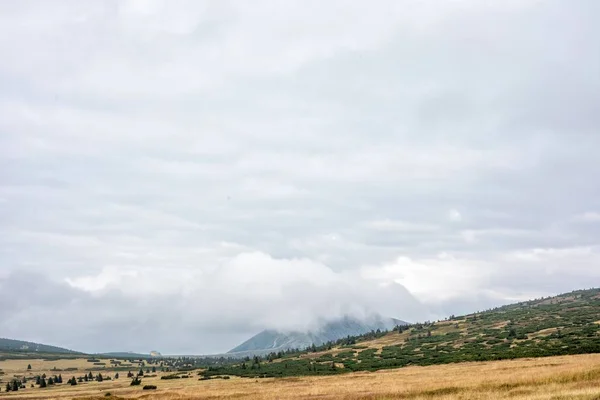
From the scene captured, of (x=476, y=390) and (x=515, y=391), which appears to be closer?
(x=515, y=391)

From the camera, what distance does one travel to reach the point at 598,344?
218 feet

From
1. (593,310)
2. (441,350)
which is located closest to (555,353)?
(441,350)

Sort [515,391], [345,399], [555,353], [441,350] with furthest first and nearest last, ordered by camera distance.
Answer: [441,350] < [555,353] < [345,399] < [515,391]

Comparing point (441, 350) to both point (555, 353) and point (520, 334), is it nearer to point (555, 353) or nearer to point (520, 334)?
point (520, 334)

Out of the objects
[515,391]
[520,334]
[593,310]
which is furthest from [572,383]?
[593,310]

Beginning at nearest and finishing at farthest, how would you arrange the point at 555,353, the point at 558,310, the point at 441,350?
the point at 555,353, the point at 441,350, the point at 558,310

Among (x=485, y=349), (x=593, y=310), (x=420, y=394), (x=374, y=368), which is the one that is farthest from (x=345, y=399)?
(x=593, y=310)

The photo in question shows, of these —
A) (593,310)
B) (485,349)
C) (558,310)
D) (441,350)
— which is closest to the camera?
(485,349)

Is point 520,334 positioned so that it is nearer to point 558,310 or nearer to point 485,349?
point 485,349

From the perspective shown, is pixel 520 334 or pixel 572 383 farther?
pixel 520 334

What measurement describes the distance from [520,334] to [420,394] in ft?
253

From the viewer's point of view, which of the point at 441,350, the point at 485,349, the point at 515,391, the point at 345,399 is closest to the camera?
the point at 515,391

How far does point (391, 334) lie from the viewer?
160625 millimetres

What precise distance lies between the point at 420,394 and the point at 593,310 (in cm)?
11878
